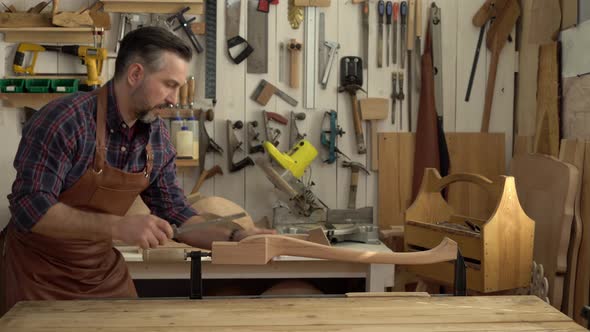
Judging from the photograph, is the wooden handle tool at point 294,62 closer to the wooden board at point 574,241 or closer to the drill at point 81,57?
the drill at point 81,57

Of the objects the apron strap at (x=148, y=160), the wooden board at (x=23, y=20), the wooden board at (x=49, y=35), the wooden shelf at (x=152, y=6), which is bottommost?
the apron strap at (x=148, y=160)

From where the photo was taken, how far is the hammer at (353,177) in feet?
13.0

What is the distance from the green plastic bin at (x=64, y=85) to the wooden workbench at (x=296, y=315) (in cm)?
216

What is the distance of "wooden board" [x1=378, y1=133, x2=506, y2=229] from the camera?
4008mm

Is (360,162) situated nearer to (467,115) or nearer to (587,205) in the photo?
(467,115)

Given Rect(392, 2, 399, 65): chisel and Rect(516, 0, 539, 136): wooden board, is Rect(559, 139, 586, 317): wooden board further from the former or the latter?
Rect(392, 2, 399, 65): chisel

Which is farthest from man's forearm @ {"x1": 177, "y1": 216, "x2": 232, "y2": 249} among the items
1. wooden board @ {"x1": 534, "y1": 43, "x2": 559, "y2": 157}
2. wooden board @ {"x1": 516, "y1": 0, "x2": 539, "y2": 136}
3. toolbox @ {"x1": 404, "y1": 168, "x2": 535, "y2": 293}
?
wooden board @ {"x1": 516, "y1": 0, "x2": 539, "y2": 136}

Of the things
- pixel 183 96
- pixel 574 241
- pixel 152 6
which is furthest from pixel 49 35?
pixel 574 241

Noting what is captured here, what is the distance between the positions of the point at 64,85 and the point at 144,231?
2092 mm

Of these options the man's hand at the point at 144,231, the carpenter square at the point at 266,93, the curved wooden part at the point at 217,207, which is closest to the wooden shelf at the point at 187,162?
the curved wooden part at the point at 217,207

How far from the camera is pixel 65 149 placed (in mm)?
2166

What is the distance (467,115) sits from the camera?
405 cm

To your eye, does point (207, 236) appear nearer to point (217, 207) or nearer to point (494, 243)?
point (217, 207)

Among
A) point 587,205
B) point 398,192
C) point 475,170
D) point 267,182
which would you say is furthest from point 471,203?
point 267,182
